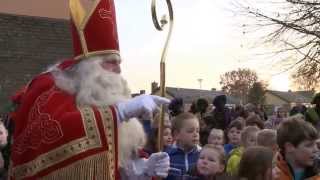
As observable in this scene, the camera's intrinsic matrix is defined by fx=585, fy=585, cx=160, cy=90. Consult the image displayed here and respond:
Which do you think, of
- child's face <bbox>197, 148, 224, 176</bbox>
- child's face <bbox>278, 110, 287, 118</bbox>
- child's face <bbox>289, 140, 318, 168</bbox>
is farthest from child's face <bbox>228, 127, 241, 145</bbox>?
child's face <bbox>278, 110, 287, 118</bbox>

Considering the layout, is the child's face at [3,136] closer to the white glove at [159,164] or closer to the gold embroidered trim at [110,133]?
the gold embroidered trim at [110,133]

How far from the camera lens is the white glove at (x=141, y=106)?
10.1 feet

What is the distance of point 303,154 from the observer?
3854 mm

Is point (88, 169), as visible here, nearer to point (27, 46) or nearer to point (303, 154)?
point (303, 154)

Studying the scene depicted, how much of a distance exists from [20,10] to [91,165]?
1375 cm

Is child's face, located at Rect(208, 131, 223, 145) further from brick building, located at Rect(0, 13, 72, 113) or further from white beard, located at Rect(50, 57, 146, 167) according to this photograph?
brick building, located at Rect(0, 13, 72, 113)

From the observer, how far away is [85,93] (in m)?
3.37

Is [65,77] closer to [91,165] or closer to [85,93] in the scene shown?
[85,93]

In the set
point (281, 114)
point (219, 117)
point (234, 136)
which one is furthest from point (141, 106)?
point (281, 114)

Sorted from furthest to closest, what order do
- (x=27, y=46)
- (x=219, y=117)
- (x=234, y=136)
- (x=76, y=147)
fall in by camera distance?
1. (x=27, y=46)
2. (x=219, y=117)
3. (x=234, y=136)
4. (x=76, y=147)

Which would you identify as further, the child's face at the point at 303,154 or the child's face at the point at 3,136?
the child's face at the point at 3,136

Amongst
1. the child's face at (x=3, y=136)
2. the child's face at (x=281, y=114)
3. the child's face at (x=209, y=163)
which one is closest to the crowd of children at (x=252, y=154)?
the child's face at (x=209, y=163)

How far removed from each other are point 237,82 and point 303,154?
2506 inches

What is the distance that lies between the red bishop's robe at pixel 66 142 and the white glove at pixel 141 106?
67 millimetres
